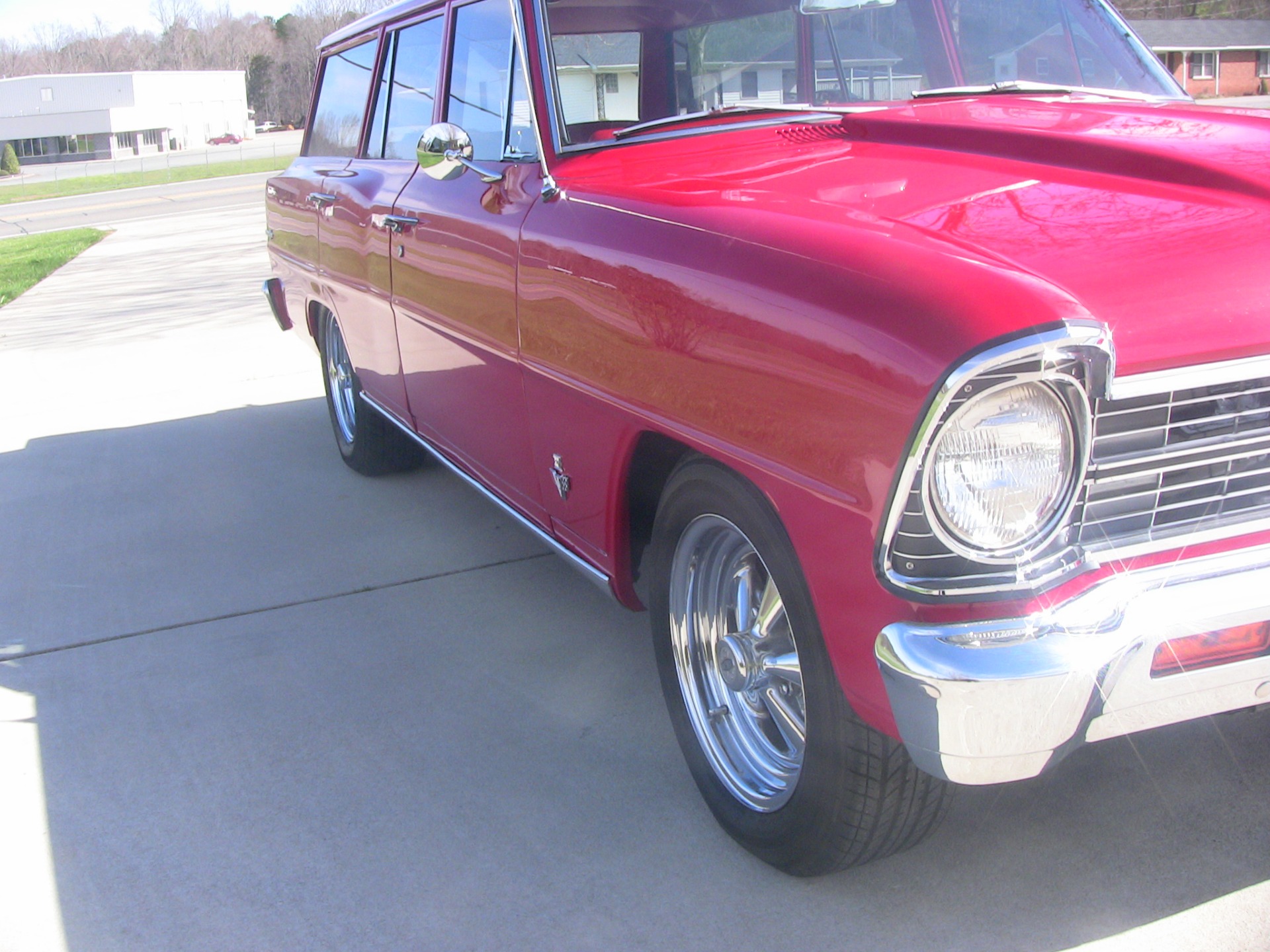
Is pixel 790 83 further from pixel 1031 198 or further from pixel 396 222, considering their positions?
pixel 396 222

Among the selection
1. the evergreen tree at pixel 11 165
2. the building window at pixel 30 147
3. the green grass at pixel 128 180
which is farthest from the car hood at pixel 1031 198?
the building window at pixel 30 147

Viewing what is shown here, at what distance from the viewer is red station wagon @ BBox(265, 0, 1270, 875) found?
171 centimetres

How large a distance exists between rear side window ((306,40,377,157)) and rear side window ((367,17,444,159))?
21 centimetres

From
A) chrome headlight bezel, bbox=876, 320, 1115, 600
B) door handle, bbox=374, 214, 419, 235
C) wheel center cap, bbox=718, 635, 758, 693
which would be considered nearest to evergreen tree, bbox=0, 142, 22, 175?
door handle, bbox=374, 214, 419, 235

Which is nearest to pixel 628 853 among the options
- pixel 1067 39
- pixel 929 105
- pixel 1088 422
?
pixel 1088 422

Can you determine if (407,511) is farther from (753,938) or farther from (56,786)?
(753,938)

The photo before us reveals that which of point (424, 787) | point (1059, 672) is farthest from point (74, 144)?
point (1059, 672)

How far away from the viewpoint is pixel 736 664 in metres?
2.42

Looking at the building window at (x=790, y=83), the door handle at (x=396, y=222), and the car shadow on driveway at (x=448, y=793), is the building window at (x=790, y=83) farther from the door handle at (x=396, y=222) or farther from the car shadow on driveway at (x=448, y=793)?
the car shadow on driveway at (x=448, y=793)

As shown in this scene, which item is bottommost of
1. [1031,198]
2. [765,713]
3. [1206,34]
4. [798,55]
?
[765,713]

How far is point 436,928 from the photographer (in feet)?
7.46

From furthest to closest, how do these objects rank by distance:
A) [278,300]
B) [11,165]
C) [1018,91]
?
[11,165], [278,300], [1018,91]

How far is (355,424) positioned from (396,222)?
5.21 ft

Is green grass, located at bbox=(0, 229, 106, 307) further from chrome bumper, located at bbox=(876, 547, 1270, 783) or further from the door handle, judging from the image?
chrome bumper, located at bbox=(876, 547, 1270, 783)
